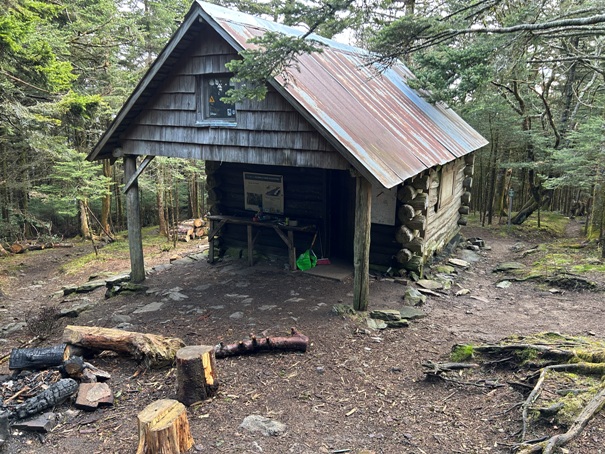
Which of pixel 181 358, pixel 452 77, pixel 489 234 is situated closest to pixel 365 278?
pixel 181 358

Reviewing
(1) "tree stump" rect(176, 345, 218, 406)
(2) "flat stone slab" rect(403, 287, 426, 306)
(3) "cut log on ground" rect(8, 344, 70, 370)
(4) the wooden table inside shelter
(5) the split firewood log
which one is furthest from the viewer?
(5) the split firewood log

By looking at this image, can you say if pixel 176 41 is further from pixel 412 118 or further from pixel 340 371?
pixel 340 371

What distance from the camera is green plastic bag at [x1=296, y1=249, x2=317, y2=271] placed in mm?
11492

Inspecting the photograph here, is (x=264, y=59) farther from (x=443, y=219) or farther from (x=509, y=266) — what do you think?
(x=509, y=266)

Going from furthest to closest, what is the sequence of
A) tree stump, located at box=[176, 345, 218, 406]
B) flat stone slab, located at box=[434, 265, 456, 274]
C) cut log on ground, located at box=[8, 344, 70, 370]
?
flat stone slab, located at box=[434, 265, 456, 274], cut log on ground, located at box=[8, 344, 70, 370], tree stump, located at box=[176, 345, 218, 406]

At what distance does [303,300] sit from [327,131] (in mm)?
3820

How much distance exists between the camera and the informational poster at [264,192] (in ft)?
40.2

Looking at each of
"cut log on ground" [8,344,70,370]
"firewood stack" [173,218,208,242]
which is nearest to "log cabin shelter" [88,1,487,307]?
"cut log on ground" [8,344,70,370]

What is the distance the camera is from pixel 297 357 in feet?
22.5

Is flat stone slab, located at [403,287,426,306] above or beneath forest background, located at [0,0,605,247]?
beneath

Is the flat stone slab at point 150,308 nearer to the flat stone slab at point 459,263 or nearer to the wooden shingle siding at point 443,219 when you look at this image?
the wooden shingle siding at point 443,219

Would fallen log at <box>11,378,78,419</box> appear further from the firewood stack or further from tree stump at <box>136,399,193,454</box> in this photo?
the firewood stack

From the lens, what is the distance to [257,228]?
12734 mm

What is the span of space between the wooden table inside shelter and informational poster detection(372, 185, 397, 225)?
1714 mm
